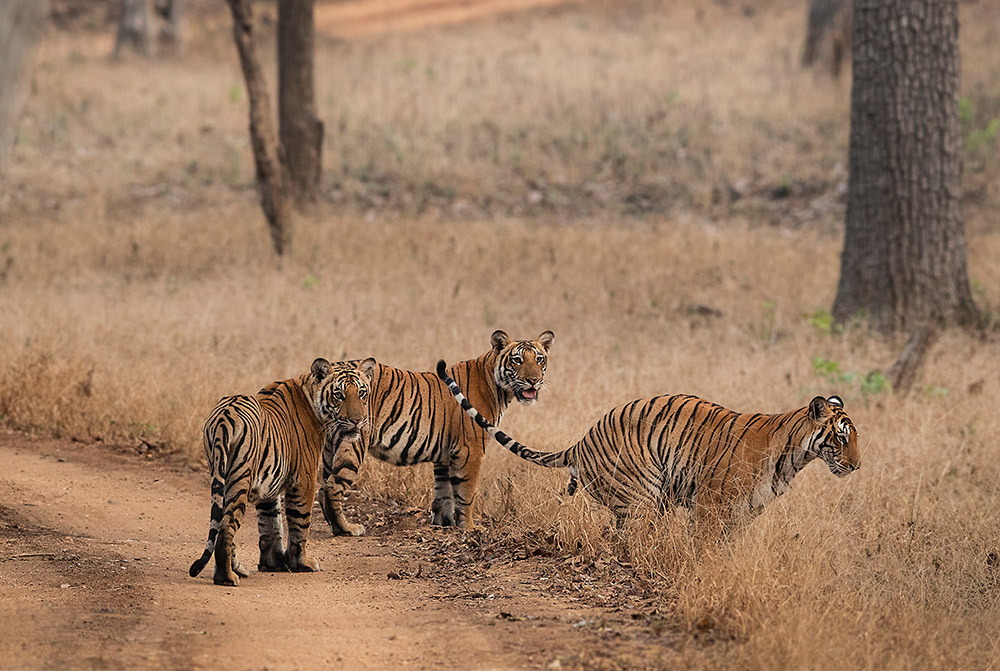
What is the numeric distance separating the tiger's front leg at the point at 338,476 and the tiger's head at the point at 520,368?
0.82m

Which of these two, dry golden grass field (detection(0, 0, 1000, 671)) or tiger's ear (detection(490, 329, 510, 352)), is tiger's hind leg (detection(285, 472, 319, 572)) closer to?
dry golden grass field (detection(0, 0, 1000, 671))

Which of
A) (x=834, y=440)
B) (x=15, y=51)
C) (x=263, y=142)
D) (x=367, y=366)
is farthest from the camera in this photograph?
(x=263, y=142)

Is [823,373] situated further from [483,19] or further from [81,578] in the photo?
[483,19]

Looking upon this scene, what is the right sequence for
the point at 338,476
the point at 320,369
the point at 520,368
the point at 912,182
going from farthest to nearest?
the point at 912,182 → the point at 338,476 → the point at 520,368 → the point at 320,369

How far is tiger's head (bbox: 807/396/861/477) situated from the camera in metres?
5.27

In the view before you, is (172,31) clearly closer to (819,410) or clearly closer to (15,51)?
(819,410)

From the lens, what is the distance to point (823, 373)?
31.1 ft

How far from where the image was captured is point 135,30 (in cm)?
2861

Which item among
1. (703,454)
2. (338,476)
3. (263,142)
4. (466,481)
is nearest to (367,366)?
(338,476)

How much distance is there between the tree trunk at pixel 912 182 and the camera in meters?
11.7

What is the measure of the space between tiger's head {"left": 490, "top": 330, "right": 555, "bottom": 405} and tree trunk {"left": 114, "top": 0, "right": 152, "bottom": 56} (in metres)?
24.6

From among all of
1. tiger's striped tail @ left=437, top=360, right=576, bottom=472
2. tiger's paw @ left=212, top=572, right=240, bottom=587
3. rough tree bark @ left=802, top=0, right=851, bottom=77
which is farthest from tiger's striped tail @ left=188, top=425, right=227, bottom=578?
rough tree bark @ left=802, top=0, right=851, bottom=77

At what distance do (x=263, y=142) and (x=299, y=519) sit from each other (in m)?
9.27

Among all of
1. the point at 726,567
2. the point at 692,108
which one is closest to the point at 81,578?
the point at 726,567
